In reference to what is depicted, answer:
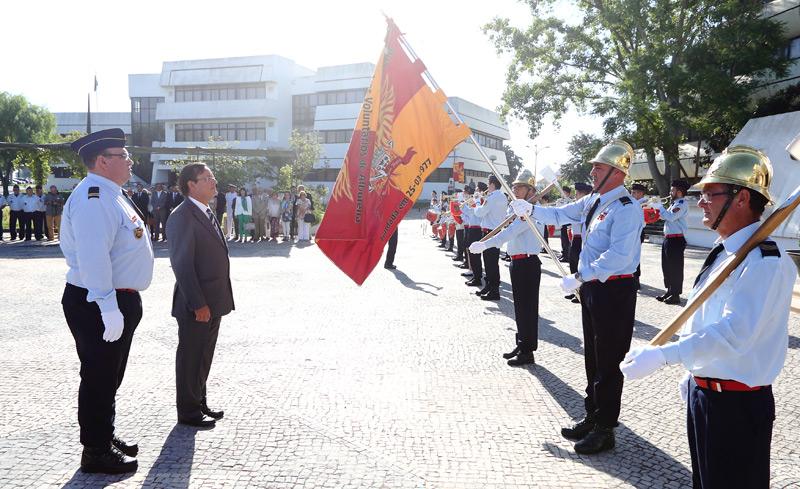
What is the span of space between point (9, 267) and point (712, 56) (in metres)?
26.9

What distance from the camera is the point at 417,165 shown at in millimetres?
5242

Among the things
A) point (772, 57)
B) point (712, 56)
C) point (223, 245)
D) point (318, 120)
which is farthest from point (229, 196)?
point (318, 120)

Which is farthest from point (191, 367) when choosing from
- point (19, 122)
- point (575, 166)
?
point (19, 122)

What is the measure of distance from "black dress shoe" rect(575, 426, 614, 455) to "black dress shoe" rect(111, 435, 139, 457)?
3.16 m

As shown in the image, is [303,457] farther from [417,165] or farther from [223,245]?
[417,165]

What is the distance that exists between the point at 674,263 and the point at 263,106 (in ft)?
200

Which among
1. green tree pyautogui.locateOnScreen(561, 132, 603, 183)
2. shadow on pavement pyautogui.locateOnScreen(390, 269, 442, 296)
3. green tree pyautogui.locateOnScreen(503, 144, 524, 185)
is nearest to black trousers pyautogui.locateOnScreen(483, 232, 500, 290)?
shadow on pavement pyautogui.locateOnScreen(390, 269, 442, 296)

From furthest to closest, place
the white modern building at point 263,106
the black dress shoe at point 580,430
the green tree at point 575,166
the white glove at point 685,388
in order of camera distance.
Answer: the white modern building at point 263,106, the green tree at point 575,166, the black dress shoe at point 580,430, the white glove at point 685,388

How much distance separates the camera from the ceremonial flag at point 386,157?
5.16m

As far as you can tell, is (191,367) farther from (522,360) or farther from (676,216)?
(676,216)

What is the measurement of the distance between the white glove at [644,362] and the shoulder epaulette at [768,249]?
559 millimetres

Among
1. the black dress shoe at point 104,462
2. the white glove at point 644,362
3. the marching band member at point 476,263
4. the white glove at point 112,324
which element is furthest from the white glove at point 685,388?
the marching band member at point 476,263

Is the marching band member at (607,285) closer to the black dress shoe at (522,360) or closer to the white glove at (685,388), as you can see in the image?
the white glove at (685,388)

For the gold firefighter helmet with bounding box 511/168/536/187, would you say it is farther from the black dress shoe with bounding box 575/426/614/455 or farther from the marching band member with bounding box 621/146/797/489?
the marching band member with bounding box 621/146/797/489
